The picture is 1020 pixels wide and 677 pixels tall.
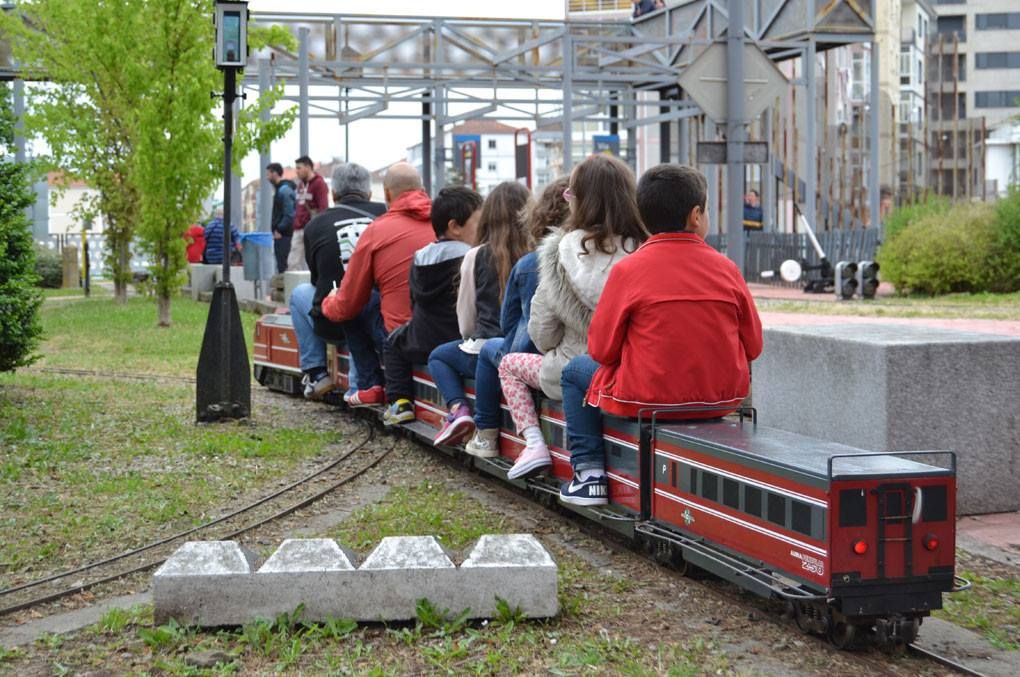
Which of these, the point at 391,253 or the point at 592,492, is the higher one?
the point at 391,253

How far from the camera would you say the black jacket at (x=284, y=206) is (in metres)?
22.2

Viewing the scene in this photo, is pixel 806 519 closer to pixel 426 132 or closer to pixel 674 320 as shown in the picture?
pixel 674 320

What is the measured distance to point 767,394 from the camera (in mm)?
9016

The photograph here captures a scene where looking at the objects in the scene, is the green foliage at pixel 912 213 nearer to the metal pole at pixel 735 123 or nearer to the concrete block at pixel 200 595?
the metal pole at pixel 735 123

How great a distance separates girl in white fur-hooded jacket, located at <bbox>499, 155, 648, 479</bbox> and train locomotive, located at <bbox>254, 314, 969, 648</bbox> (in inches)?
35.8

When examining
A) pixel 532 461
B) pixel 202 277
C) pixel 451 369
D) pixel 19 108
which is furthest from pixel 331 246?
pixel 19 108

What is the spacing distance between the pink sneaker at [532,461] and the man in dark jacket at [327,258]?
11.8 feet

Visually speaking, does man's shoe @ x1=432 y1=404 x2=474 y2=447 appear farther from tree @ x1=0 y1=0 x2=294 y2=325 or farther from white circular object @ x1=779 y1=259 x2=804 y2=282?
white circular object @ x1=779 y1=259 x2=804 y2=282

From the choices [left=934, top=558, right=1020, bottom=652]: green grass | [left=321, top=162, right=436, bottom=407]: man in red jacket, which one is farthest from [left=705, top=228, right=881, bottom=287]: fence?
[left=934, top=558, right=1020, bottom=652]: green grass

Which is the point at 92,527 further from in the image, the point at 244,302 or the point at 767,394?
the point at 244,302

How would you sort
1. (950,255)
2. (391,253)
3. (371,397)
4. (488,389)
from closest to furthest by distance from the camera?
Result: (488,389)
(391,253)
(371,397)
(950,255)

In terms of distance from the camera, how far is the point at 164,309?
70.2 ft

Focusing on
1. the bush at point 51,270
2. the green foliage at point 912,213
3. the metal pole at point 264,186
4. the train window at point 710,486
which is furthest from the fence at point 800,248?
the train window at point 710,486

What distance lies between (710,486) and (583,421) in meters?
1.22
